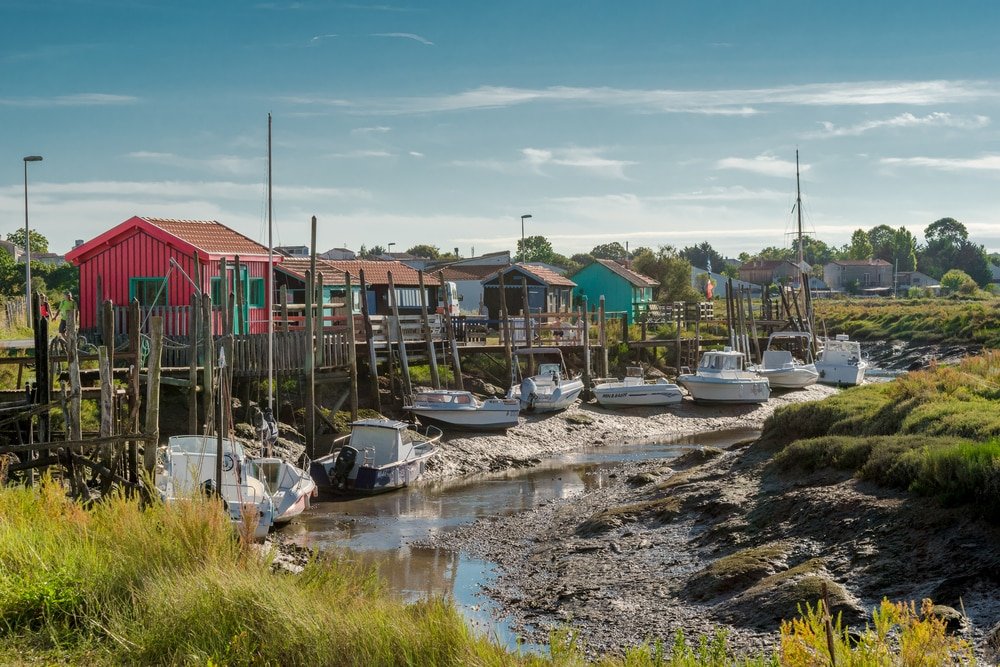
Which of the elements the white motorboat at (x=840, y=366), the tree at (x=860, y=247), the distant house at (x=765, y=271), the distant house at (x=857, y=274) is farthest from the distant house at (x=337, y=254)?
the tree at (x=860, y=247)

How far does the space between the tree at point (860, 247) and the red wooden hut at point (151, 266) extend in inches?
6171

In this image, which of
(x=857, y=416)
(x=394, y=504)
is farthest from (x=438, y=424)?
(x=857, y=416)

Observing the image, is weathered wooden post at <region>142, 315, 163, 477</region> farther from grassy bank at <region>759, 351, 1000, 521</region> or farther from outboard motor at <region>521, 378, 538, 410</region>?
outboard motor at <region>521, 378, 538, 410</region>

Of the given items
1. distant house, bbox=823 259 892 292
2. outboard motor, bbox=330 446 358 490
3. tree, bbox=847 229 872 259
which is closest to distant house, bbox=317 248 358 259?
outboard motor, bbox=330 446 358 490

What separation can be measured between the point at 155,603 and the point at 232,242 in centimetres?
2499

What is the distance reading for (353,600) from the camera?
1083cm

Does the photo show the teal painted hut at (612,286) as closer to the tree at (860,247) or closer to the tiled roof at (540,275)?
the tiled roof at (540,275)

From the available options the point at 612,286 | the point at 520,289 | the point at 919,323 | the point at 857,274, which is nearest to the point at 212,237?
the point at 520,289

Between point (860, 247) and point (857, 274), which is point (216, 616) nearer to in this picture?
point (857, 274)

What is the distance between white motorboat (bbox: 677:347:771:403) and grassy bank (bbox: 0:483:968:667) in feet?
95.7

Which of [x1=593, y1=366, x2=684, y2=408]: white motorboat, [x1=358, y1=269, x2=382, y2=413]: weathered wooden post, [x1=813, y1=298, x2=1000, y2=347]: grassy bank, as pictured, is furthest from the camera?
[x1=813, y1=298, x2=1000, y2=347]: grassy bank

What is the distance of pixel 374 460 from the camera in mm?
25109

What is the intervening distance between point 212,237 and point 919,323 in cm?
6476

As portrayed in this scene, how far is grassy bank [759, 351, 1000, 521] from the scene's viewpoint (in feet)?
48.1
